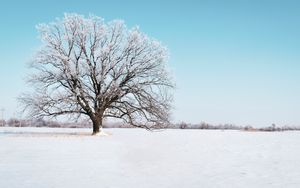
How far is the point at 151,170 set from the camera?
1079cm

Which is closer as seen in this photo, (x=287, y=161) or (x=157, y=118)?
(x=287, y=161)

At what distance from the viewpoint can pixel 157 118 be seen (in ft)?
107

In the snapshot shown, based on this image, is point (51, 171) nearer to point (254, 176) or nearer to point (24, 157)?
point (24, 157)

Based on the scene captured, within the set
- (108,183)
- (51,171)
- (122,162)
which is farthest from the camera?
(122,162)

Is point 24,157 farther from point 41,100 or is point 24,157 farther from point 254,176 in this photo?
point 41,100

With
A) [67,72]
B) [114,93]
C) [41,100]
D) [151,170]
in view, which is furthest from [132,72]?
[151,170]

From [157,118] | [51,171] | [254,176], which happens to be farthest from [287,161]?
[157,118]

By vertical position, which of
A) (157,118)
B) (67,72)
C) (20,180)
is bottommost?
(20,180)

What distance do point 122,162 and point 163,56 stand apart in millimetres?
21168

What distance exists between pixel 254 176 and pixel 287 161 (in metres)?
3.60

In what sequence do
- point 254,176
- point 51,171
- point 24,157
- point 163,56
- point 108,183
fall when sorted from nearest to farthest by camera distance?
point 108,183
point 254,176
point 51,171
point 24,157
point 163,56

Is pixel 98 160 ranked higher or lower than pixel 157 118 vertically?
lower

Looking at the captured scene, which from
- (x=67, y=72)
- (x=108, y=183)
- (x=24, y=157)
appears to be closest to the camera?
(x=108, y=183)

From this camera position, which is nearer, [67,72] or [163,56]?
[67,72]
